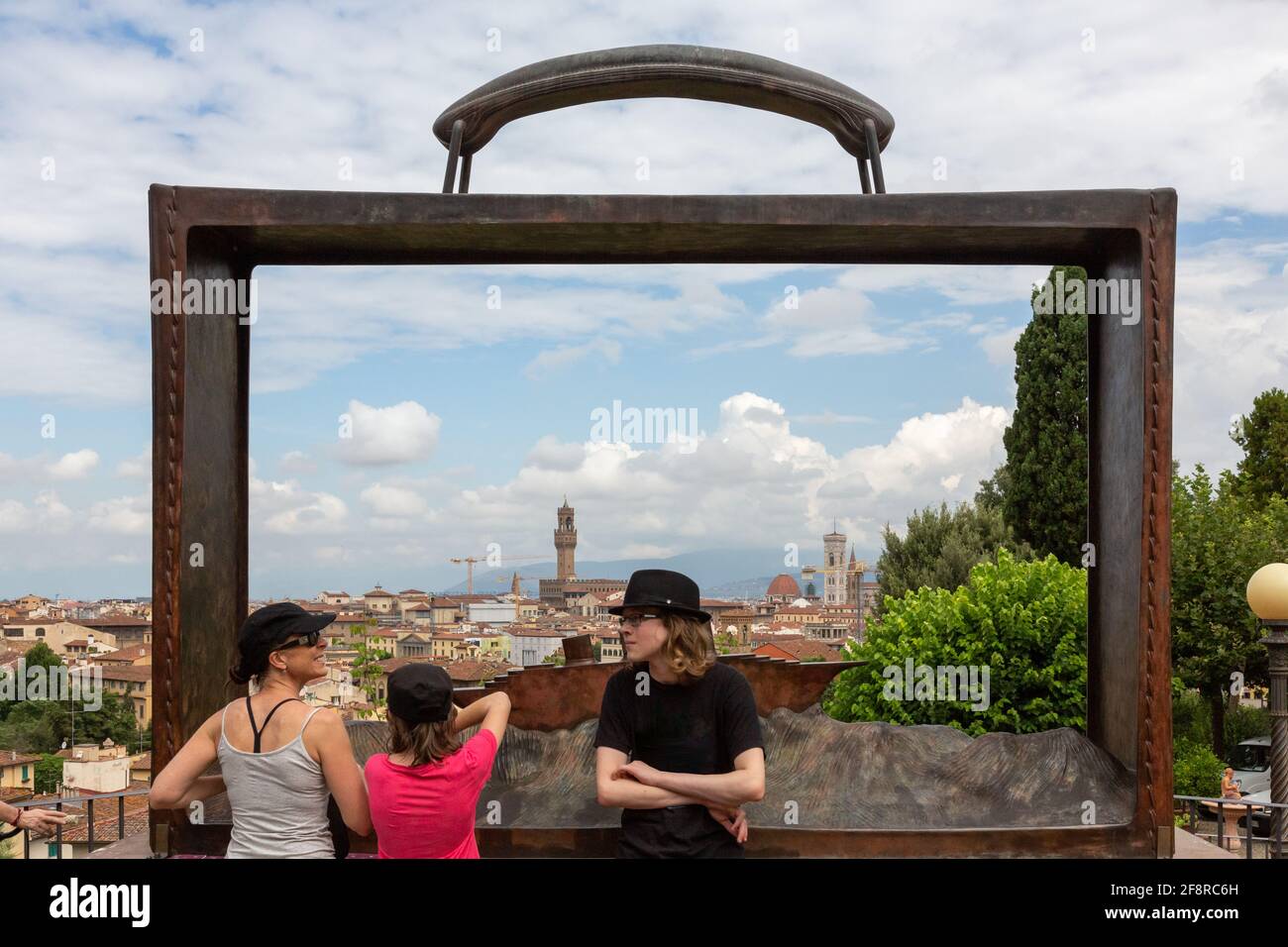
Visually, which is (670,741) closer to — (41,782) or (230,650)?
(230,650)

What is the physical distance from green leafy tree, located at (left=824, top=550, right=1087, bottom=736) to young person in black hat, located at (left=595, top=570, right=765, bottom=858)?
5703mm

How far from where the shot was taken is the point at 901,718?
34.9 feet

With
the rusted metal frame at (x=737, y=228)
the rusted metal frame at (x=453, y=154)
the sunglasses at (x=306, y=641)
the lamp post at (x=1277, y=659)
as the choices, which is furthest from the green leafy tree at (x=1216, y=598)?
the sunglasses at (x=306, y=641)

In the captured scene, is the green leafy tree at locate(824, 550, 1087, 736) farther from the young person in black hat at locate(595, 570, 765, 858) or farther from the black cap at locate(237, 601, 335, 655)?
the black cap at locate(237, 601, 335, 655)

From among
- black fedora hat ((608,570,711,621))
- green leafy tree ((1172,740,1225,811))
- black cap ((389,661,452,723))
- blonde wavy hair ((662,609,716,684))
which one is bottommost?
green leafy tree ((1172,740,1225,811))

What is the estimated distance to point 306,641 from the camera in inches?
114

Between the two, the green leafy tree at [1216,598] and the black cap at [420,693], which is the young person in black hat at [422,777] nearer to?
the black cap at [420,693]

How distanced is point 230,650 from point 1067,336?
21.2 metres

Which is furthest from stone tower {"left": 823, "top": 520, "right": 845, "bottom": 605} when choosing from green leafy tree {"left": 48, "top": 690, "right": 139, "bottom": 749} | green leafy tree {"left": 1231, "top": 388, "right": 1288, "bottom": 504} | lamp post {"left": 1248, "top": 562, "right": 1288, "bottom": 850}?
lamp post {"left": 1248, "top": 562, "right": 1288, "bottom": 850}

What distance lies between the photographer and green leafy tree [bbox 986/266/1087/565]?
22.2m

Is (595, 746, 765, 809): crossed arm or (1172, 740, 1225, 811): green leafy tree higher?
(595, 746, 765, 809): crossed arm

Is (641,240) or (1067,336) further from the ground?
(1067,336)

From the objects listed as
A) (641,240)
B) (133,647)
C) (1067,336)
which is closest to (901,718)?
(641,240)
